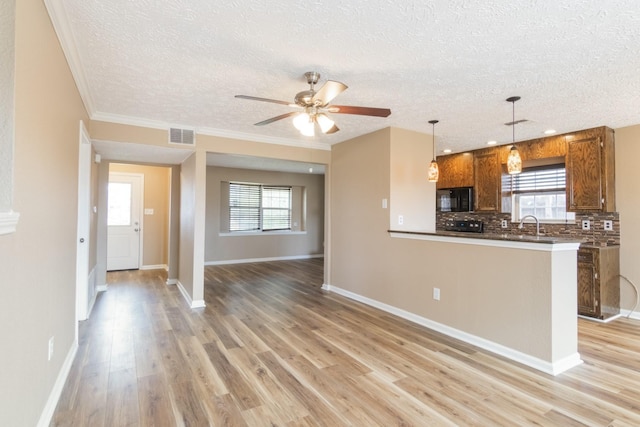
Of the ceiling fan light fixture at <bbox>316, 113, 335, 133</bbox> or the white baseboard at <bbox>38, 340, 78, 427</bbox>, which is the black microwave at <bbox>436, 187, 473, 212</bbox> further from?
the white baseboard at <bbox>38, 340, 78, 427</bbox>

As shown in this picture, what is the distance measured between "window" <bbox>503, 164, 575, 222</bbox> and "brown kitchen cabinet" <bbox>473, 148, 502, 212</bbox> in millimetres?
201

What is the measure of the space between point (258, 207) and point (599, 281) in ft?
22.3

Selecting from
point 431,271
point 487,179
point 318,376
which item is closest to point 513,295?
point 431,271

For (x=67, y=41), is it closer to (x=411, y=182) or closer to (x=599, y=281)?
(x=411, y=182)

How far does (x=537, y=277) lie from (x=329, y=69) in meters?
2.43

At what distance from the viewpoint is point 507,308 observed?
2.90 meters

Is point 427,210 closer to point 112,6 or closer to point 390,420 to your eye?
point 390,420

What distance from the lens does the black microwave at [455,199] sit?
5.63 metres

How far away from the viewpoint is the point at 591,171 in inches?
164

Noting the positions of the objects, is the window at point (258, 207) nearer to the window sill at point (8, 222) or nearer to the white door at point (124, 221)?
the white door at point (124, 221)

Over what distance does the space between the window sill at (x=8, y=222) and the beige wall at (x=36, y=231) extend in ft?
0.14

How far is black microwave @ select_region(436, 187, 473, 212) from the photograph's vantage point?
563 centimetres

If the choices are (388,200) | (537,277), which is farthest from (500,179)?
(537,277)

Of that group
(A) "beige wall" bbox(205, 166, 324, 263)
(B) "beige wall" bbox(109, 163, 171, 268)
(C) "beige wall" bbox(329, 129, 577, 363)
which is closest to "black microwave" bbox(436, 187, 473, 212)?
(C) "beige wall" bbox(329, 129, 577, 363)
